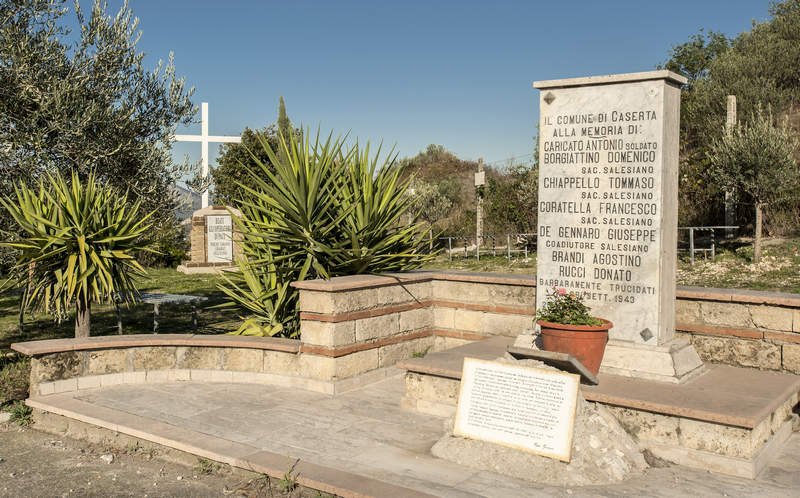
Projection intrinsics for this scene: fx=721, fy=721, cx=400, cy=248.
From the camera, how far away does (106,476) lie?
563 centimetres

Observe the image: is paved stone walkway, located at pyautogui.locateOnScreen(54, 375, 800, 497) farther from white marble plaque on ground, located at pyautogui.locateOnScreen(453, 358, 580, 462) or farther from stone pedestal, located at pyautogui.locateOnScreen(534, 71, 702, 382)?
stone pedestal, located at pyautogui.locateOnScreen(534, 71, 702, 382)

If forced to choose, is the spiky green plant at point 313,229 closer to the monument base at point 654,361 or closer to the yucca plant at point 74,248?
the yucca plant at point 74,248

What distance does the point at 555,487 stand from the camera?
512cm

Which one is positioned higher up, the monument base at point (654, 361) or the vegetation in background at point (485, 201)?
the vegetation in background at point (485, 201)

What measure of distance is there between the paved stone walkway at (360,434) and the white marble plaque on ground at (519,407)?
33 cm

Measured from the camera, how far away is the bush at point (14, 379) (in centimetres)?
793

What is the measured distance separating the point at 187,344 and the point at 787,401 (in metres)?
6.13

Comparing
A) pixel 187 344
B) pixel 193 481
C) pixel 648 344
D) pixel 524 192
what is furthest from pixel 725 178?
pixel 193 481

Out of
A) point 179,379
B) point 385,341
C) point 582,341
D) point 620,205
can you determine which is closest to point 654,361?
point 582,341

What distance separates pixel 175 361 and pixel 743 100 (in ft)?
92.7

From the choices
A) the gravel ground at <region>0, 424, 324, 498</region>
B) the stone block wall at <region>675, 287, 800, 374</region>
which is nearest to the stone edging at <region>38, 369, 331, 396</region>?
the gravel ground at <region>0, 424, 324, 498</region>

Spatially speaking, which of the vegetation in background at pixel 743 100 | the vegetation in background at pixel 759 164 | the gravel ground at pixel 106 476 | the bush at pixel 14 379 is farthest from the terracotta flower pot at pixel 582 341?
the vegetation in background at pixel 743 100

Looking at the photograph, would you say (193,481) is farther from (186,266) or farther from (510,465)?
(186,266)

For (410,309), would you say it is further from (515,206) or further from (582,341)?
(515,206)
